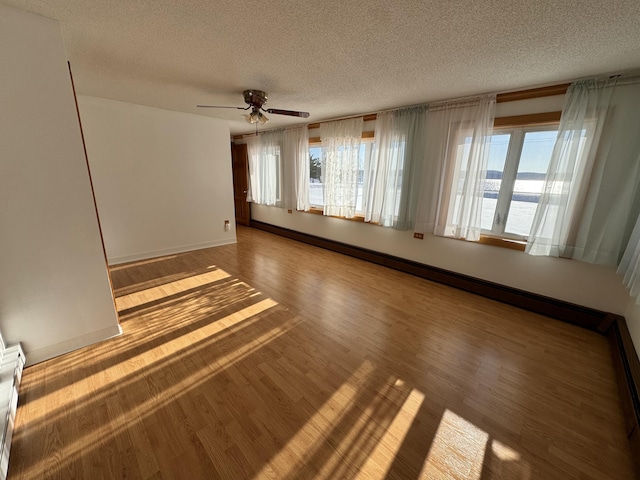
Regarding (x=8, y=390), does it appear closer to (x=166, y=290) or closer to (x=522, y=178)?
(x=166, y=290)

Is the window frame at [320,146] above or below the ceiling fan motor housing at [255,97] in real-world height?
below

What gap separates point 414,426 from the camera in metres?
1.44

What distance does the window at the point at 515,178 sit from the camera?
102 inches

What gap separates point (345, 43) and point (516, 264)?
283 centimetres

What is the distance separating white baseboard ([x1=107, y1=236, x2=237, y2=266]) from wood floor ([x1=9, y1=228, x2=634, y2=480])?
1.32 meters

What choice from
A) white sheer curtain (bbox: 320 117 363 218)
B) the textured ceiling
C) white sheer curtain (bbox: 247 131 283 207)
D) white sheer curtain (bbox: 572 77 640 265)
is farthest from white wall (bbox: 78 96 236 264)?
white sheer curtain (bbox: 572 77 640 265)

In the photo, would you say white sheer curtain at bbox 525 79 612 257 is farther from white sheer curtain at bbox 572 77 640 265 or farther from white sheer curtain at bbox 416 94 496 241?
white sheer curtain at bbox 416 94 496 241

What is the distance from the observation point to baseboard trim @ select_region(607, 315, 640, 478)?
1.36m

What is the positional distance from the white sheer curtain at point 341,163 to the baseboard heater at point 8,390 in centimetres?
383

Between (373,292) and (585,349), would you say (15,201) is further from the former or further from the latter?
(585,349)

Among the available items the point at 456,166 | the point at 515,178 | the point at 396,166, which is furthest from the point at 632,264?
the point at 396,166

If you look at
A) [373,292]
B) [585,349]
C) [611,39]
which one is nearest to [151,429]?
[373,292]

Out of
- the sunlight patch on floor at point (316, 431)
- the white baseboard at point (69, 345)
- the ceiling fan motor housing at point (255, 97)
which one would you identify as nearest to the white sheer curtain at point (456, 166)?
the ceiling fan motor housing at point (255, 97)

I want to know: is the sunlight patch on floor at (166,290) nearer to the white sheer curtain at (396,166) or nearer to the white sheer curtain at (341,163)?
the white sheer curtain at (341,163)
